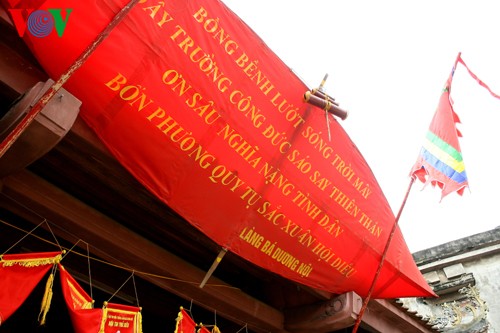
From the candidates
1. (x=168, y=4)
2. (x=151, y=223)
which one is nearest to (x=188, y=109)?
(x=168, y=4)

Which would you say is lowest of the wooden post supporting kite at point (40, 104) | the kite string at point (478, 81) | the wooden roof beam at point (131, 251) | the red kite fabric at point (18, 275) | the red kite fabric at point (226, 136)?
the red kite fabric at point (18, 275)

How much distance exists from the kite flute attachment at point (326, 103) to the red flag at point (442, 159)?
1.86m

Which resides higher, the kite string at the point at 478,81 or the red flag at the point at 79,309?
the kite string at the point at 478,81

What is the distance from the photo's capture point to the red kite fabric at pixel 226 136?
276cm

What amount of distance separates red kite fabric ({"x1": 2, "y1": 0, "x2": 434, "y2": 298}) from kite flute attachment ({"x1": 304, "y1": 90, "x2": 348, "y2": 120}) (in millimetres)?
107

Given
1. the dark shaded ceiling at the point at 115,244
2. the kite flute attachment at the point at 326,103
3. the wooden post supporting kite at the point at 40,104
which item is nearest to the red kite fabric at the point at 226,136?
the kite flute attachment at the point at 326,103

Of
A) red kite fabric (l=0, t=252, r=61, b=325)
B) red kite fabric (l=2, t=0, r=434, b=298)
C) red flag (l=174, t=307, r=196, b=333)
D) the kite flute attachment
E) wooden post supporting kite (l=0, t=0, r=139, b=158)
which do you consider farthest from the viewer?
the kite flute attachment

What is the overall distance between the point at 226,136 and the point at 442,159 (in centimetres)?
346

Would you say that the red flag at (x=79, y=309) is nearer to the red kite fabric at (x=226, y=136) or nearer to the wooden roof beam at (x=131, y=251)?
the wooden roof beam at (x=131, y=251)

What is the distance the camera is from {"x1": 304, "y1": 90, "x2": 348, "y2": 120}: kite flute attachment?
3.69m

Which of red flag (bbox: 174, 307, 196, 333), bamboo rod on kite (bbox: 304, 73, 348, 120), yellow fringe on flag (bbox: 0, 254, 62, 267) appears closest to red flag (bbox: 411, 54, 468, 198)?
bamboo rod on kite (bbox: 304, 73, 348, 120)

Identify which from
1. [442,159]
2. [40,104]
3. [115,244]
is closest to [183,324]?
[115,244]

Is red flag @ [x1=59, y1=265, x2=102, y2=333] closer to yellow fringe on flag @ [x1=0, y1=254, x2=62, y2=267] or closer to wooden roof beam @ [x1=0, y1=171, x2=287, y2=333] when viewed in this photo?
yellow fringe on flag @ [x1=0, y1=254, x2=62, y2=267]

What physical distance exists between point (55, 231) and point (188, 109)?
1684mm
